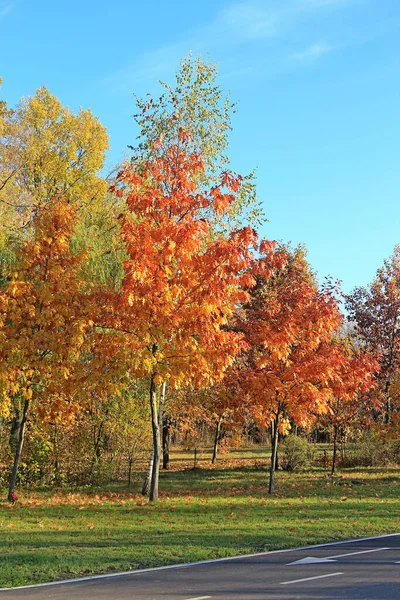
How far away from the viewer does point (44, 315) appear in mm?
18125

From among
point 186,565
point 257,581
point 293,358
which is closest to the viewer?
point 257,581

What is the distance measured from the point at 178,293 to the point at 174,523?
5.55 m

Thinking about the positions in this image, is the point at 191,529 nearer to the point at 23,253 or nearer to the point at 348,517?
the point at 348,517

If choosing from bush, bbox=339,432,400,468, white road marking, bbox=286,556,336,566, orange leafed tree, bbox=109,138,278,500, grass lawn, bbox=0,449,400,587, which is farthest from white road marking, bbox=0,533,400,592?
bush, bbox=339,432,400,468

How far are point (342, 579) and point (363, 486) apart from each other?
15.4 meters

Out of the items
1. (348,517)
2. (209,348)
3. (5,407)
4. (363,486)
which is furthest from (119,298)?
(363,486)

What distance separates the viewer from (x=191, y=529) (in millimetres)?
13328

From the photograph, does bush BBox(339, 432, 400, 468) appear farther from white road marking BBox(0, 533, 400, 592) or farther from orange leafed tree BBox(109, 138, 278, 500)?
white road marking BBox(0, 533, 400, 592)

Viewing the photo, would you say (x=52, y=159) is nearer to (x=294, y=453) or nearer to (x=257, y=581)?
(x=294, y=453)

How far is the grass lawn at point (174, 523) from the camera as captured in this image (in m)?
10.3

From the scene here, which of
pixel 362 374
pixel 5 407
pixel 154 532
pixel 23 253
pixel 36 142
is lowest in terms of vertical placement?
pixel 154 532

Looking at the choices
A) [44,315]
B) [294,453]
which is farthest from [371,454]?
[44,315]

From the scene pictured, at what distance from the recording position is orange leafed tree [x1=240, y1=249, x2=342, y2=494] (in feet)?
64.4

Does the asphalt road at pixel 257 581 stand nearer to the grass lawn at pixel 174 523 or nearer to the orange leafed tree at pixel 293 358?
the grass lawn at pixel 174 523
